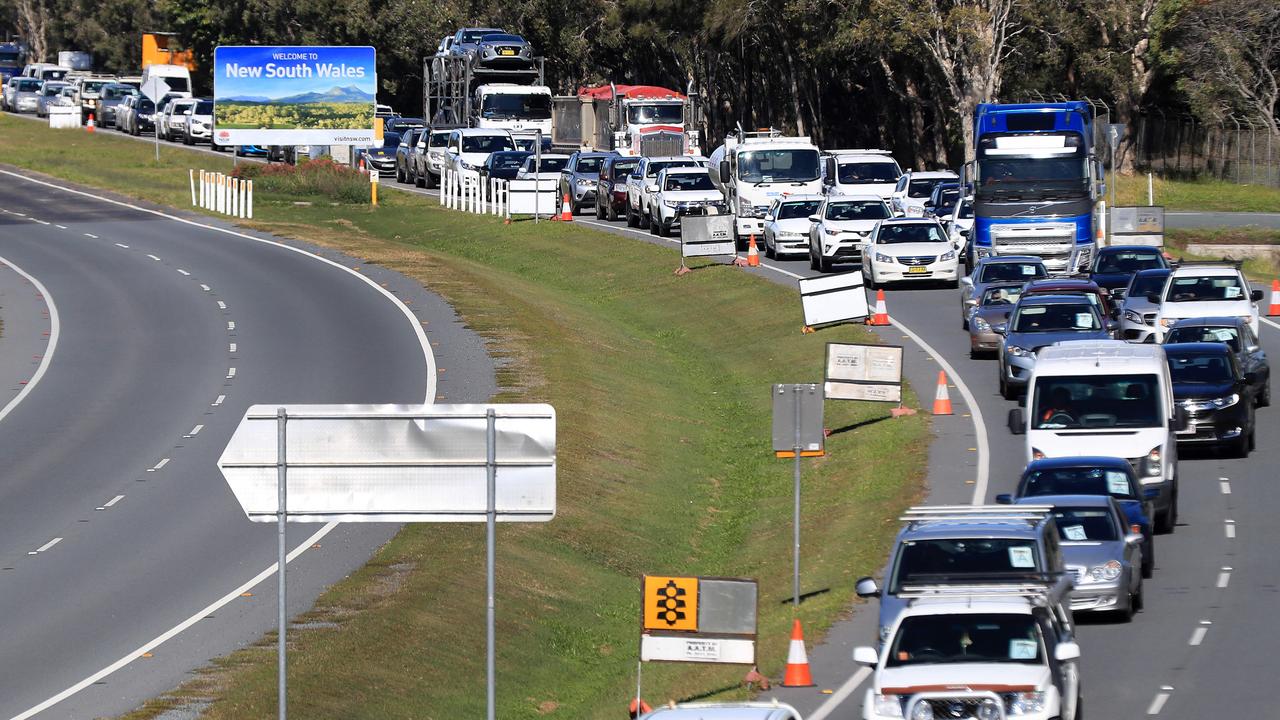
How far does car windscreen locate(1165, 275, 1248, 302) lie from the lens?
112 feet

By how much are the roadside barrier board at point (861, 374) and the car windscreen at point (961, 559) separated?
14.5 meters

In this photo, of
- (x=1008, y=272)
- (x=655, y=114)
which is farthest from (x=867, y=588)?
(x=655, y=114)

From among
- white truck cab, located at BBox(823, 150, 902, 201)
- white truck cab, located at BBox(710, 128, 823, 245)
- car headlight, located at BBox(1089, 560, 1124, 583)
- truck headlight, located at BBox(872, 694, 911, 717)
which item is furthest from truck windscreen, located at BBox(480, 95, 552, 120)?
truck headlight, located at BBox(872, 694, 911, 717)

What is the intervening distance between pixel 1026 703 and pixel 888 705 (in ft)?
3.28

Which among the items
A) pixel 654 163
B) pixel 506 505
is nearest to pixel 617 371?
pixel 654 163

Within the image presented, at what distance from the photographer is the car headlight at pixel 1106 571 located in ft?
61.3

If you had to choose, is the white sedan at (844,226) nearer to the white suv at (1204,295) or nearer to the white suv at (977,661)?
the white suv at (1204,295)

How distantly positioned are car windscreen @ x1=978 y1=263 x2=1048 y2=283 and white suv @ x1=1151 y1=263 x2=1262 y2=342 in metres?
3.04

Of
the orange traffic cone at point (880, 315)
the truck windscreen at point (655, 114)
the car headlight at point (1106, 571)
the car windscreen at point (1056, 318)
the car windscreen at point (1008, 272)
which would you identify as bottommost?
the car headlight at point (1106, 571)

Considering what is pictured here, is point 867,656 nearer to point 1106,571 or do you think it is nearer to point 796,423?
point 1106,571

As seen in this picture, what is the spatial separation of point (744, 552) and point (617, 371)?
484 inches

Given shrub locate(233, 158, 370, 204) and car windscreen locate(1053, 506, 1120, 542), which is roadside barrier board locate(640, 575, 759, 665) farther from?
shrub locate(233, 158, 370, 204)

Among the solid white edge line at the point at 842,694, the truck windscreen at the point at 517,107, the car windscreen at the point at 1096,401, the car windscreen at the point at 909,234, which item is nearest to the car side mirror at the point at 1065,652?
the solid white edge line at the point at 842,694

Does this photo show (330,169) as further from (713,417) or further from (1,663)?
(1,663)
